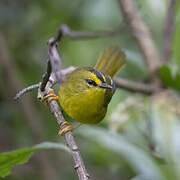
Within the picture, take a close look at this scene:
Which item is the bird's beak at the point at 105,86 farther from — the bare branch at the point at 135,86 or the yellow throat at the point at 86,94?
the bare branch at the point at 135,86

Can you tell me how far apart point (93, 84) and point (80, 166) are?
123cm

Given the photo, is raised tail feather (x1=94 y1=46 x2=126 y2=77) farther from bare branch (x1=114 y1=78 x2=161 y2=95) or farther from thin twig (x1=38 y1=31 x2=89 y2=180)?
thin twig (x1=38 y1=31 x2=89 y2=180)

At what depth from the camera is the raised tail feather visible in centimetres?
316

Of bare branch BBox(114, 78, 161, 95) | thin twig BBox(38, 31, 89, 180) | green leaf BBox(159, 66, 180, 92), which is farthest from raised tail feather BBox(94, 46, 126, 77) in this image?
thin twig BBox(38, 31, 89, 180)

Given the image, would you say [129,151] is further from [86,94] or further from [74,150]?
[74,150]

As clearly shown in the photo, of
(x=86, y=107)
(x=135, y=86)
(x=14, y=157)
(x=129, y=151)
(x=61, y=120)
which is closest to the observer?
(x=14, y=157)

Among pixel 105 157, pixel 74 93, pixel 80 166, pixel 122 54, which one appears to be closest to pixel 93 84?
pixel 74 93

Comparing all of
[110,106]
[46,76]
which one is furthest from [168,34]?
[46,76]

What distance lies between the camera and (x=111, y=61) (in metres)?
3.18

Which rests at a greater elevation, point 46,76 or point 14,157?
point 46,76

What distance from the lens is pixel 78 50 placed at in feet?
13.3

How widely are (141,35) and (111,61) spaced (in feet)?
1.46

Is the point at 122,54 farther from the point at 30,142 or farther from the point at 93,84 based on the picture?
the point at 30,142

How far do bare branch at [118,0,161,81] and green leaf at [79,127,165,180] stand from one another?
0.67 meters
